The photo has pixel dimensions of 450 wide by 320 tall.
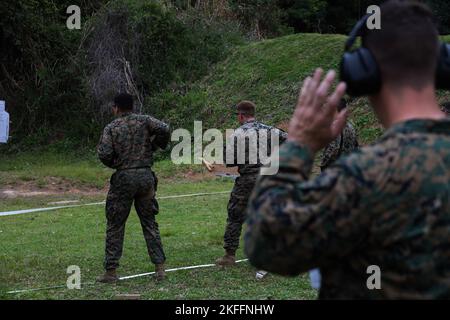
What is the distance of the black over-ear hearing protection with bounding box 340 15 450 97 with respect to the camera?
90.5 inches

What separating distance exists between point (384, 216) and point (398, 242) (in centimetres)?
9

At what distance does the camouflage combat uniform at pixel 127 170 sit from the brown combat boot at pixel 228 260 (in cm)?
108

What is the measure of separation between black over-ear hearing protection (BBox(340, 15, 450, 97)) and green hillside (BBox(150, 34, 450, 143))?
23.4 meters

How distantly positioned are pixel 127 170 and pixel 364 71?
6.41 metres

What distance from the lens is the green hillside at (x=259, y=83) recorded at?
2722cm

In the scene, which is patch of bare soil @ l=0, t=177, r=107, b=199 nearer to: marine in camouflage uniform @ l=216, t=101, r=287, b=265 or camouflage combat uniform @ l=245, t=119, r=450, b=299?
marine in camouflage uniform @ l=216, t=101, r=287, b=265

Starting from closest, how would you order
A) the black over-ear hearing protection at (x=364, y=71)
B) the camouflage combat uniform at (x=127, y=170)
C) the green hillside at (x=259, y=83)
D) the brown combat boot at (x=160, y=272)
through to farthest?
the black over-ear hearing protection at (x=364, y=71) → the camouflage combat uniform at (x=127, y=170) → the brown combat boot at (x=160, y=272) → the green hillside at (x=259, y=83)

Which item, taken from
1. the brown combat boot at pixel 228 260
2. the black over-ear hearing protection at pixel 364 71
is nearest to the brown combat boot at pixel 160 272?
the brown combat boot at pixel 228 260

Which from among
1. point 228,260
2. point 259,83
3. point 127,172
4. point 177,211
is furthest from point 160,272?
point 259,83

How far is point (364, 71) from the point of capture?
2307 mm

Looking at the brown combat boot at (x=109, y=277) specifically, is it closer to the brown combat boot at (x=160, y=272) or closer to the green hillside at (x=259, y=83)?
the brown combat boot at (x=160, y=272)

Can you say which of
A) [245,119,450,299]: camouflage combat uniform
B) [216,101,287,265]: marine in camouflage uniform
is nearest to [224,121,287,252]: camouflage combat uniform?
[216,101,287,265]: marine in camouflage uniform

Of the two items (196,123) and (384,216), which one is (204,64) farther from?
(384,216)

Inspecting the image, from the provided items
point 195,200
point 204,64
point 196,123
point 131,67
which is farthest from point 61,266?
point 204,64
